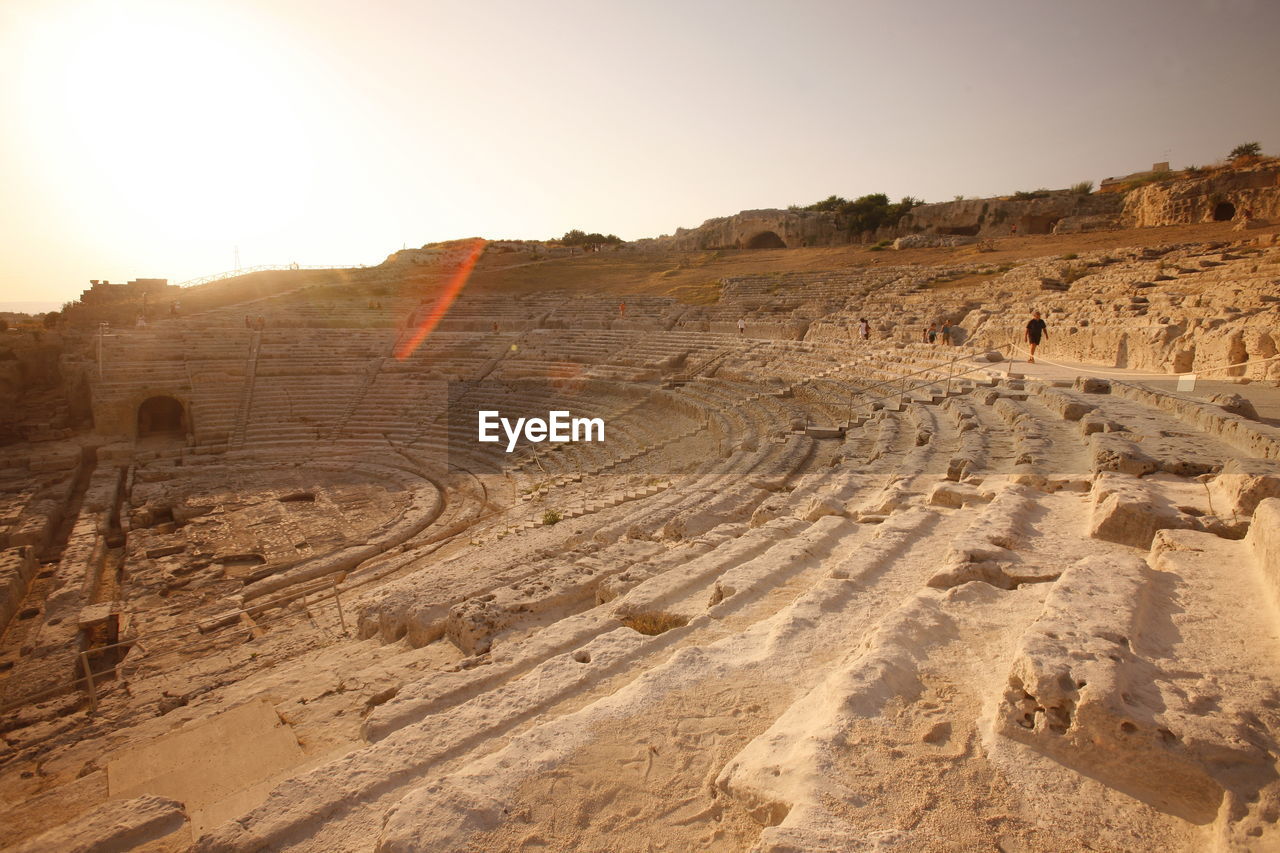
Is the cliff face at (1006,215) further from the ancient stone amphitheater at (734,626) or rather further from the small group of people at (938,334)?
the small group of people at (938,334)

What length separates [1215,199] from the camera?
2189cm

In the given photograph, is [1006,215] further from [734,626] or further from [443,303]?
[734,626]

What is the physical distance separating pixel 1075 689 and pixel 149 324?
84.5ft

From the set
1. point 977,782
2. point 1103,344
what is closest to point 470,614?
point 977,782

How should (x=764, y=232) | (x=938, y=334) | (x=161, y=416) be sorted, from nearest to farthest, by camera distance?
(x=938, y=334)
(x=161, y=416)
(x=764, y=232)

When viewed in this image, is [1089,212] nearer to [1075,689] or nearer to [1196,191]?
[1196,191]

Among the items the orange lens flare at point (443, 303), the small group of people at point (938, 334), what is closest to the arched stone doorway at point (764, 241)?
the orange lens flare at point (443, 303)

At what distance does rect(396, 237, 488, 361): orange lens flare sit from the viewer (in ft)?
69.2

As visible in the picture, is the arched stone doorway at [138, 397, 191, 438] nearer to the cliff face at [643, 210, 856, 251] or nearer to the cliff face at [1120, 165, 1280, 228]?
the cliff face at [643, 210, 856, 251]

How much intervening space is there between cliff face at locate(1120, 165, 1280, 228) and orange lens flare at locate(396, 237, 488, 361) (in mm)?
27196

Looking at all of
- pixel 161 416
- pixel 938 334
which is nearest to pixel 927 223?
pixel 938 334

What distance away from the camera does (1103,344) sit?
35.5ft

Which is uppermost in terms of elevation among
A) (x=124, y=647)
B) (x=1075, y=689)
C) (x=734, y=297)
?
(x=734, y=297)

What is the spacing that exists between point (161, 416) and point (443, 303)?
1076 centimetres
